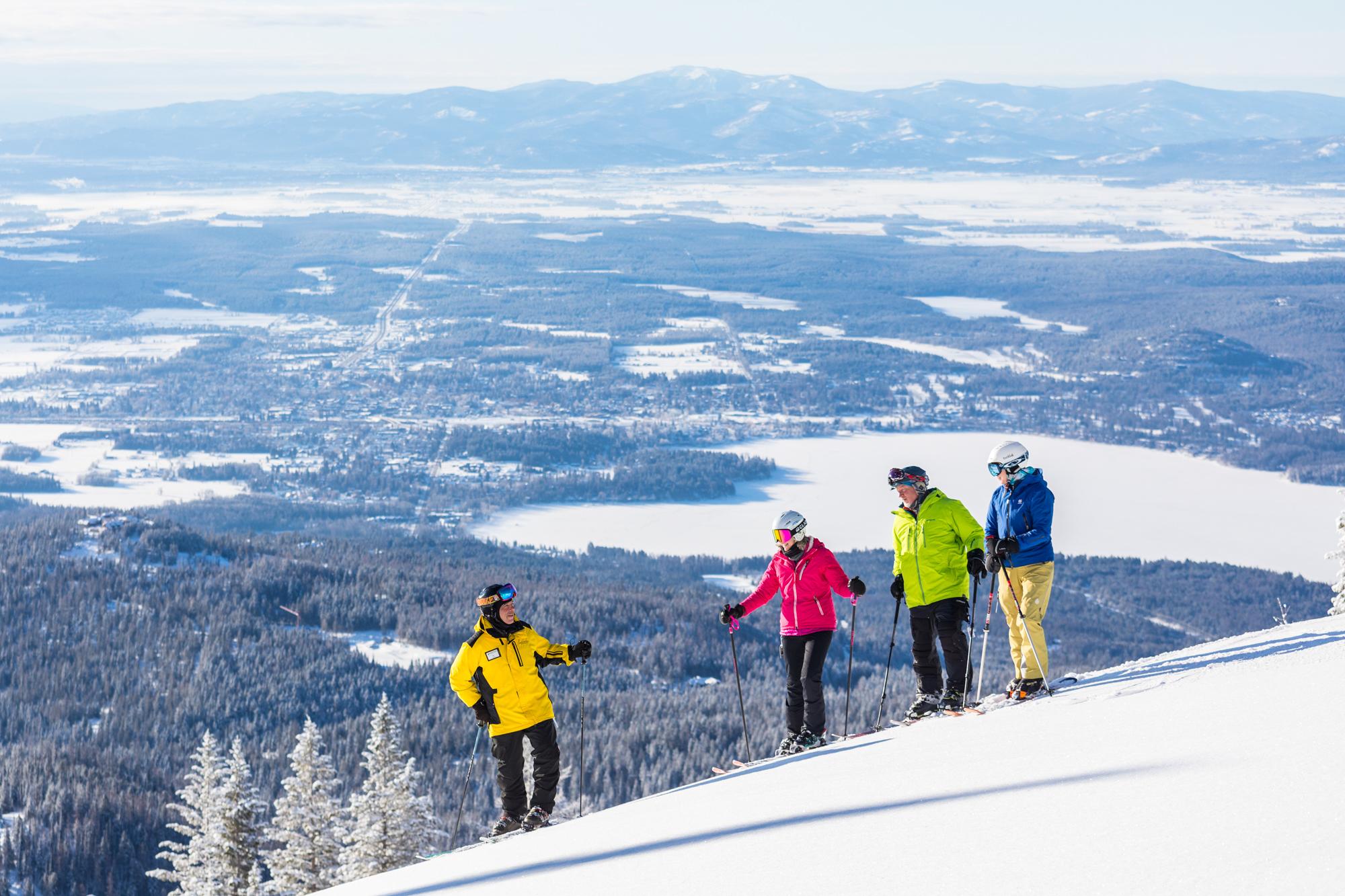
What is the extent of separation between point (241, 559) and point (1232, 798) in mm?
99454

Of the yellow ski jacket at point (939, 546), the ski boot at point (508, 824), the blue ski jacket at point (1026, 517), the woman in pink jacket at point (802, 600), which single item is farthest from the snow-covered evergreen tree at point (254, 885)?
the blue ski jacket at point (1026, 517)

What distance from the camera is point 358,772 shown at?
5800cm

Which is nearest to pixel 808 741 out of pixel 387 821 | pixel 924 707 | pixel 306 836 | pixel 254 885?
pixel 924 707

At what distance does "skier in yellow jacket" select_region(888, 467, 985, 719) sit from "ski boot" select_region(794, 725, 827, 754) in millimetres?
892

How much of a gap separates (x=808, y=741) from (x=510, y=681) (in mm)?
3203

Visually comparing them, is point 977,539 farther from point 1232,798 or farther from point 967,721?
point 1232,798

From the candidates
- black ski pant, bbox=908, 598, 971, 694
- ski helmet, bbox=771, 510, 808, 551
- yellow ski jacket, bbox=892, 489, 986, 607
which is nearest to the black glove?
ski helmet, bbox=771, 510, 808, 551

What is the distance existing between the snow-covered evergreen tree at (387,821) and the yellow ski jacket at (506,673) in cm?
1375

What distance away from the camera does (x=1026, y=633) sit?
13484mm

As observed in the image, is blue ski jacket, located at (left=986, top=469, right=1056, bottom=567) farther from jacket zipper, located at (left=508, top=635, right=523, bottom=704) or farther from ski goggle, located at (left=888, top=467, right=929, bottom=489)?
jacket zipper, located at (left=508, top=635, right=523, bottom=704)

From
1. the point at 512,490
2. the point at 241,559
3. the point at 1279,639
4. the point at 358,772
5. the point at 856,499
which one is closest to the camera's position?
the point at 1279,639

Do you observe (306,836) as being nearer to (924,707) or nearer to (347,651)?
(924,707)

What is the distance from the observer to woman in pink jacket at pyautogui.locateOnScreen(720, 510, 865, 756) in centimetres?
1330

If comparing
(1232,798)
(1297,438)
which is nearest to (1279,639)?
(1232,798)
